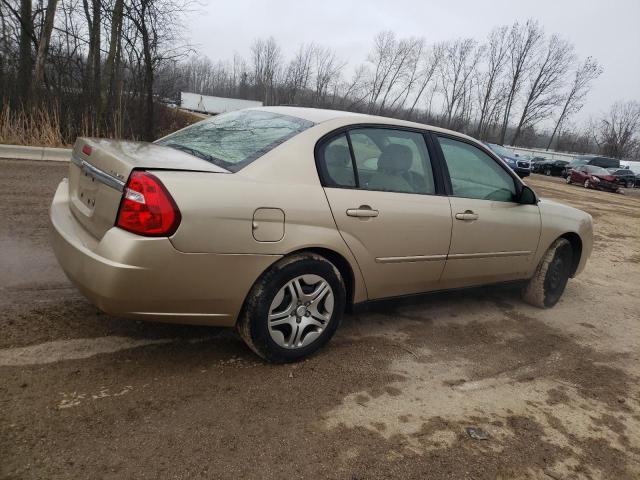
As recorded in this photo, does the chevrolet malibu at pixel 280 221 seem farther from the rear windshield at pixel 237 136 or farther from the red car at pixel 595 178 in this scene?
the red car at pixel 595 178

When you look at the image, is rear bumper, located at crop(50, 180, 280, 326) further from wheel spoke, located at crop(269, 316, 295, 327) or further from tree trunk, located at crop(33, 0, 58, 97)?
tree trunk, located at crop(33, 0, 58, 97)

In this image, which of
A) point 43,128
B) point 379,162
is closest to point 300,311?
point 379,162

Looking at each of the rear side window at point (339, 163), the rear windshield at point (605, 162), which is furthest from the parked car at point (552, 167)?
the rear side window at point (339, 163)

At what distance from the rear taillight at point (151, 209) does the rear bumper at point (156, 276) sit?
0.05 meters

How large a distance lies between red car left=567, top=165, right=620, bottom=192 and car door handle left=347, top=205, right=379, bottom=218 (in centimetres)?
2915

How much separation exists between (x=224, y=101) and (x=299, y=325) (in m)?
69.8

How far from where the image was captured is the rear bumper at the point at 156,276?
2354 mm

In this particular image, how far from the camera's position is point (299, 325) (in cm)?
293

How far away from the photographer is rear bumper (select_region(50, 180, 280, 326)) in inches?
92.7

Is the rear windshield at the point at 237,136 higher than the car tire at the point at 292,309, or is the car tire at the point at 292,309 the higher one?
the rear windshield at the point at 237,136

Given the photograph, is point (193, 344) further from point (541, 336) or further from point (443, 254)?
point (541, 336)

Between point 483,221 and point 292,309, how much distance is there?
183 cm

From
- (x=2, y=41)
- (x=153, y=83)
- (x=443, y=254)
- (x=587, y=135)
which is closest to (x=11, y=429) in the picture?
(x=443, y=254)

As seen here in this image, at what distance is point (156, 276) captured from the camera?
7.85 ft
